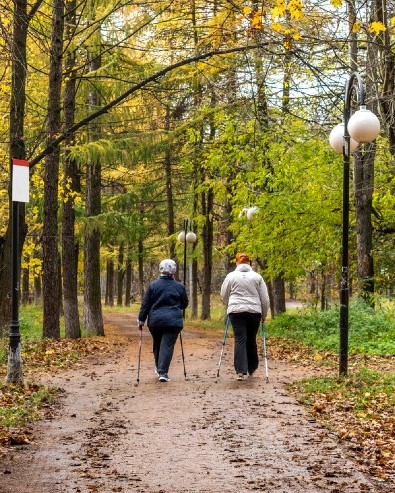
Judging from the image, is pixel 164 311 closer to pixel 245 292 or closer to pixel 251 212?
pixel 245 292

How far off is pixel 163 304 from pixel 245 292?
1.37m

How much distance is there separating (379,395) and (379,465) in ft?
11.2

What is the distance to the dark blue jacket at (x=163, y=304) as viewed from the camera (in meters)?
12.1

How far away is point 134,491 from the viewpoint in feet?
18.5

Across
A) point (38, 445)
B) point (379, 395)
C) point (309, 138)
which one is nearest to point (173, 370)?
point (379, 395)

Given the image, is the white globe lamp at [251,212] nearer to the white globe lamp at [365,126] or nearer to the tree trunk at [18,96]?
the tree trunk at [18,96]

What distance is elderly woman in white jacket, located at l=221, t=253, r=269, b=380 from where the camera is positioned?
1216 centimetres

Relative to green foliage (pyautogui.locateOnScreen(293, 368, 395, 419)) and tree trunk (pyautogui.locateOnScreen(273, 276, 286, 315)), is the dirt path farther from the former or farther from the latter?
tree trunk (pyautogui.locateOnScreen(273, 276, 286, 315))

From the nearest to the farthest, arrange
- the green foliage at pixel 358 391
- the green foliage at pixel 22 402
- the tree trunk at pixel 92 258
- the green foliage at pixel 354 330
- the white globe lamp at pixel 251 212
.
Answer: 1. the green foliage at pixel 22 402
2. the green foliage at pixel 358 391
3. the green foliage at pixel 354 330
4. the tree trunk at pixel 92 258
5. the white globe lamp at pixel 251 212

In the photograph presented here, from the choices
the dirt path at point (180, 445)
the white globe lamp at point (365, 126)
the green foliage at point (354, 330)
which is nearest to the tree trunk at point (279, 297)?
the green foliage at point (354, 330)

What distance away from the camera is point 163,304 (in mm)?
12281

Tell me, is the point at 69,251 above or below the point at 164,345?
above

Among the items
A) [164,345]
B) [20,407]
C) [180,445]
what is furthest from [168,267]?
[180,445]

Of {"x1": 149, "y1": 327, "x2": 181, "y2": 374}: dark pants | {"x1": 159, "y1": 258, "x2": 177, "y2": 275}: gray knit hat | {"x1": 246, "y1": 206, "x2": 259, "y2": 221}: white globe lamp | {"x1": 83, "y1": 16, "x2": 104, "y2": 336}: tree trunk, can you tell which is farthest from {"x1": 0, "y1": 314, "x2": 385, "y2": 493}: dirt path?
{"x1": 246, "y1": 206, "x2": 259, "y2": 221}: white globe lamp
